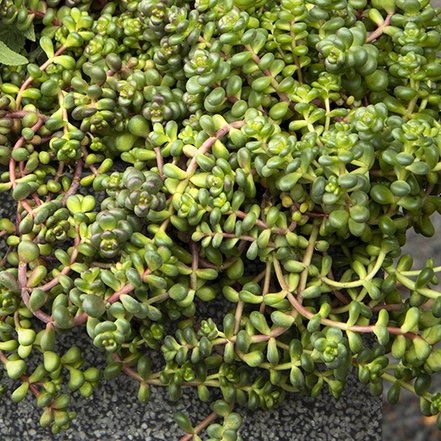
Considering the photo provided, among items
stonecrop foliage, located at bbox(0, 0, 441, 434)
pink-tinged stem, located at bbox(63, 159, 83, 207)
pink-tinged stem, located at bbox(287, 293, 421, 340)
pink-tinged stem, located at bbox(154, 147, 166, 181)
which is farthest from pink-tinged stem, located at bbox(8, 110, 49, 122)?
pink-tinged stem, located at bbox(287, 293, 421, 340)

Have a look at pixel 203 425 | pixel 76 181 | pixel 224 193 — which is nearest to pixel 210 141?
pixel 224 193

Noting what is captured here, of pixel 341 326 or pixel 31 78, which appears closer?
pixel 341 326

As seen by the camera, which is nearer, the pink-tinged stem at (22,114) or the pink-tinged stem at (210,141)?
the pink-tinged stem at (210,141)

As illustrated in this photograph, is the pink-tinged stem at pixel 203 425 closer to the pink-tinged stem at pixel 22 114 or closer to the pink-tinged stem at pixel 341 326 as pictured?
the pink-tinged stem at pixel 341 326

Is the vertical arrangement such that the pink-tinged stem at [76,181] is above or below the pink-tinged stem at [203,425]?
above

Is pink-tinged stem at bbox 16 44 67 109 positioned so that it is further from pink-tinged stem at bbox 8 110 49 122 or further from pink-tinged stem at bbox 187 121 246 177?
pink-tinged stem at bbox 187 121 246 177

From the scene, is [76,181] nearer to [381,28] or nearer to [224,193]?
[224,193]

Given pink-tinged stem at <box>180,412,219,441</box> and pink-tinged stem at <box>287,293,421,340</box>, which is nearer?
pink-tinged stem at <box>287,293,421,340</box>

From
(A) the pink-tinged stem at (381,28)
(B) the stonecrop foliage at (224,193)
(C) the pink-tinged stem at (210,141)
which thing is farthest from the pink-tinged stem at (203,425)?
(A) the pink-tinged stem at (381,28)
